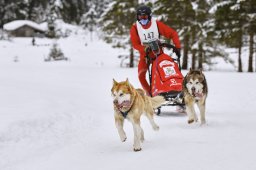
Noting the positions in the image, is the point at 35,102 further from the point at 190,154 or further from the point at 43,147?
the point at 190,154

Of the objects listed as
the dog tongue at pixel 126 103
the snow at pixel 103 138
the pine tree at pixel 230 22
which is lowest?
the snow at pixel 103 138

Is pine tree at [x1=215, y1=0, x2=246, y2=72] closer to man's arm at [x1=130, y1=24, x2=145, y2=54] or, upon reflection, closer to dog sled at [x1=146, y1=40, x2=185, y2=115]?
man's arm at [x1=130, y1=24, x2=145, y2=54]

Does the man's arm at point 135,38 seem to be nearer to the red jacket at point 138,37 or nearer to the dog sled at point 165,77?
the red jacket at point 138,37

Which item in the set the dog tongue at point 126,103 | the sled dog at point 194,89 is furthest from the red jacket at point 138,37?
the dog tongue at point 126,103

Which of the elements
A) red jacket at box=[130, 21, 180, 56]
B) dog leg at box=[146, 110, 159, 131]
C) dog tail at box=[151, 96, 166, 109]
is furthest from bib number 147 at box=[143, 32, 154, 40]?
dog leg at box=[146, 110, 159, 131]

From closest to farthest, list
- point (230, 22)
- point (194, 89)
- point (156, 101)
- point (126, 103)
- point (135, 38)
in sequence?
point (126, 103) → point (194, 89) → point (156, 101) → point (135, 38) → point (230, 22)

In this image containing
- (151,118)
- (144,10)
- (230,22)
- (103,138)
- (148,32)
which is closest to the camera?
(151,118)

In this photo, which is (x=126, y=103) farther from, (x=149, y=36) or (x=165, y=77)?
(x=149, y=36)

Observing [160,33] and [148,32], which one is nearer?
[148,32]

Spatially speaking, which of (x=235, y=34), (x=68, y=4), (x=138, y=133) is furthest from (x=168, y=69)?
(x=68, y=4)

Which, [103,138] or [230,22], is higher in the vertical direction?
[230,22]

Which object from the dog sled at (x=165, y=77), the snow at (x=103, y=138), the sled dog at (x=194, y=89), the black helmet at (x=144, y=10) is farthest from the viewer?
the black helmet at (x=144, y=10)

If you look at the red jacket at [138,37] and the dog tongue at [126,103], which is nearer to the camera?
the dog tongue at [126,103]

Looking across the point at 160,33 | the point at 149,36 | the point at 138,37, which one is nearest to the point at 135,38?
the point at 138,37
